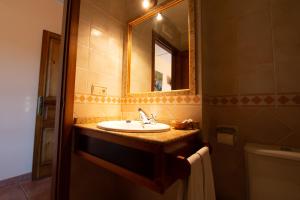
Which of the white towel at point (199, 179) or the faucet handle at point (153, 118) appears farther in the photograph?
the faucet handle at point (153, 118)

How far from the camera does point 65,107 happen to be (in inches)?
38.2

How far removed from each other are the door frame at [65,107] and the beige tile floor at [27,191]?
2.61 feet

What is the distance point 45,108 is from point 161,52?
1649 millimetres

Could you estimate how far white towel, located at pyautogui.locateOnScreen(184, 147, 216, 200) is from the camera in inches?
23.9

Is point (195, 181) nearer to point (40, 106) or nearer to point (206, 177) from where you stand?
point (206, 177)

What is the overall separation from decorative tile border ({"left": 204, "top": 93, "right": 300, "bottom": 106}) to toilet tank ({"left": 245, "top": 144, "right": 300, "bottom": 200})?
10.6 inches

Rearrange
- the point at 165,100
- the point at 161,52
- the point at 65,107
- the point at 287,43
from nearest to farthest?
the point at 287,43 < the point at 65,107 < the point at 165,100 < the point at 161,52

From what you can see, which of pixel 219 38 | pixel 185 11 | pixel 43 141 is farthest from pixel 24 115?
pixel 219 38

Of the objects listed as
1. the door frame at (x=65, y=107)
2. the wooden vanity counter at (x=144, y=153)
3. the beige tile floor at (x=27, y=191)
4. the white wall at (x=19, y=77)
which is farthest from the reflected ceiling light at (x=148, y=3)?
the beige tile floor at (x=27, y=191)

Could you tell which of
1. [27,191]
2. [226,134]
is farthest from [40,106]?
[226,134]

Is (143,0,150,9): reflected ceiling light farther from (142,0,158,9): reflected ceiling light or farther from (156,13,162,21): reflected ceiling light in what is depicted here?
(156,13,162,21): reflected ceiling light

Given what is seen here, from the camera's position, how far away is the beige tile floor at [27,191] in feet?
4.68

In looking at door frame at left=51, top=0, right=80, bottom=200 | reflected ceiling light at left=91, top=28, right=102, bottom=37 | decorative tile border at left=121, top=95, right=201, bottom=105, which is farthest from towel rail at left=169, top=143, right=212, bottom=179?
reflected ceiling light at left=91, top=28, right=102, bottom=37

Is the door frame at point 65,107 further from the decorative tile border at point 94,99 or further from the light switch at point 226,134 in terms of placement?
the light switch at point 226,134
